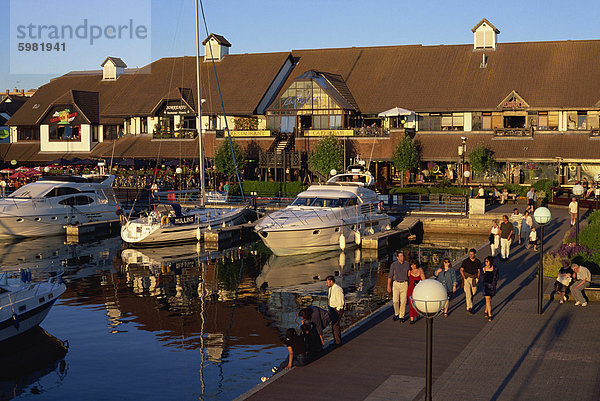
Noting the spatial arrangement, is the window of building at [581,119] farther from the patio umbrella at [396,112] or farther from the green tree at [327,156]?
the green tree at [327,156]

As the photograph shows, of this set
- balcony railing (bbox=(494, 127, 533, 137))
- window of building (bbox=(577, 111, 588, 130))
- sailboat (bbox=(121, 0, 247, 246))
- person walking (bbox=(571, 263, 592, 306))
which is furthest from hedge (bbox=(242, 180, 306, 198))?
person walking (bbox=(571, 263, 592, 306))

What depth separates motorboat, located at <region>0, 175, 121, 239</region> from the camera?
4472 centimetres

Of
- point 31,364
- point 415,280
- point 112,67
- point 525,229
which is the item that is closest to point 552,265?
point 415,280

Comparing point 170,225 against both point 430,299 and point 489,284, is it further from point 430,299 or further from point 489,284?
point 430,299

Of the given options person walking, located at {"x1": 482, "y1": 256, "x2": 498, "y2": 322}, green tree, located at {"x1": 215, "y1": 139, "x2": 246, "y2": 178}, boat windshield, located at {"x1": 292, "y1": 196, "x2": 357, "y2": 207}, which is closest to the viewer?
person walking, located at {"x1": 482, "y1": 256, "x2": 498, "y2": 322}

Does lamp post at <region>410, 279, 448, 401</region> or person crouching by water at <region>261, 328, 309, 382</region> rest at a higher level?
lamp post at <region>410, 279, 448, 401</region>

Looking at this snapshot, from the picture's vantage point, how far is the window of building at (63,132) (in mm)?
76688

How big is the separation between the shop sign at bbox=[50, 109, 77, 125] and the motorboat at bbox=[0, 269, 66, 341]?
2177 inches

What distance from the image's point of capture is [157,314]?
25641 mm

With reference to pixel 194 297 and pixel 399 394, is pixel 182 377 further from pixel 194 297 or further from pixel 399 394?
pixel 194 297

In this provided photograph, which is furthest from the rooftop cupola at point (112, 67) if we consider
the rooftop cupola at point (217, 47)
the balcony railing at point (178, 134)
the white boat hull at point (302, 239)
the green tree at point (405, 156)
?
the white boat hull at point (302, 239)

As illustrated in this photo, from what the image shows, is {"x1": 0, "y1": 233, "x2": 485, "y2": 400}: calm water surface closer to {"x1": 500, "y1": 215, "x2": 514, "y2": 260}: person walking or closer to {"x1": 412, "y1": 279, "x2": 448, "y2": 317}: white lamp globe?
{"x1": 500, "y1": 215, "x2": 514, "y2": 260}: person walking

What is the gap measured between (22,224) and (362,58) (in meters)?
38.1

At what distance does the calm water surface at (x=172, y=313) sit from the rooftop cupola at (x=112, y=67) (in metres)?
43.2
